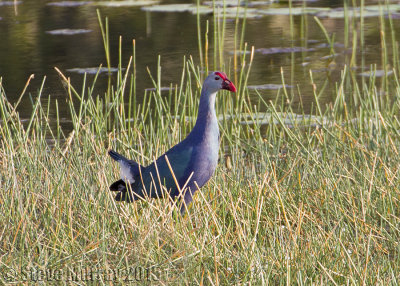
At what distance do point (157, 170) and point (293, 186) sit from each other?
0.68 m

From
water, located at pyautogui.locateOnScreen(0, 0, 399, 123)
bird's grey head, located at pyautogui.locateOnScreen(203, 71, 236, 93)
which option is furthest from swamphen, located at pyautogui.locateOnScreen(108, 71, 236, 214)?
water, located at pyautogui.locateOnScreen(0, 0, 399, 123)

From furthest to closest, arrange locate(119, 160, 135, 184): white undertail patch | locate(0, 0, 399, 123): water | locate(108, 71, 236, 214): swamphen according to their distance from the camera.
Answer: locate(0, 0, 399, 123): water, locate(119, 160, 135, 184): white undertail patch, locate(108, 71, 236, 214): swamphen

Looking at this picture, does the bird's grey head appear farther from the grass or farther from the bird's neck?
the grass

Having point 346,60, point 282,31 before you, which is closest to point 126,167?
point 346,60

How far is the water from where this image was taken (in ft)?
17.1

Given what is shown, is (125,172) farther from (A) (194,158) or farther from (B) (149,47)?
(B) (149,47)

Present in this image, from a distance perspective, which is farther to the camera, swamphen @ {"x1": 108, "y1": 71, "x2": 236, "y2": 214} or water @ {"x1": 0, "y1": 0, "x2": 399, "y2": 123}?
water @ {"x1": 0, "y1": 0, "x2": 399, "y2": 123}

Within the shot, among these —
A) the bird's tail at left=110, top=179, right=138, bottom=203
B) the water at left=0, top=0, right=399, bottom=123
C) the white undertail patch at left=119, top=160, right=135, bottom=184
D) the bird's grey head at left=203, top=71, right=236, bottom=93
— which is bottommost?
the bird's tail at left=110, top=179, right=138, bottom=203

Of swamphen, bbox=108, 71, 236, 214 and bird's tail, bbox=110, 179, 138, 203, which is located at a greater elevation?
swamphen, bbox=108, 71, 236, 214

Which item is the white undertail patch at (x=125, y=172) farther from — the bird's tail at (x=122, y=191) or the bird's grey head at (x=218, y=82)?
the bird's grey head at (x=218, y=82)

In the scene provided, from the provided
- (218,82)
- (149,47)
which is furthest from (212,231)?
(149,47)

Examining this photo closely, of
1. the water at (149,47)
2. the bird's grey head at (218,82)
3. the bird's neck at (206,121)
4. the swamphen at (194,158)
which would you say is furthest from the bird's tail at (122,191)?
the water at (149,47)

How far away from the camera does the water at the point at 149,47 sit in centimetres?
520

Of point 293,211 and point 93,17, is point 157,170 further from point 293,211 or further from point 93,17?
point 93,17
